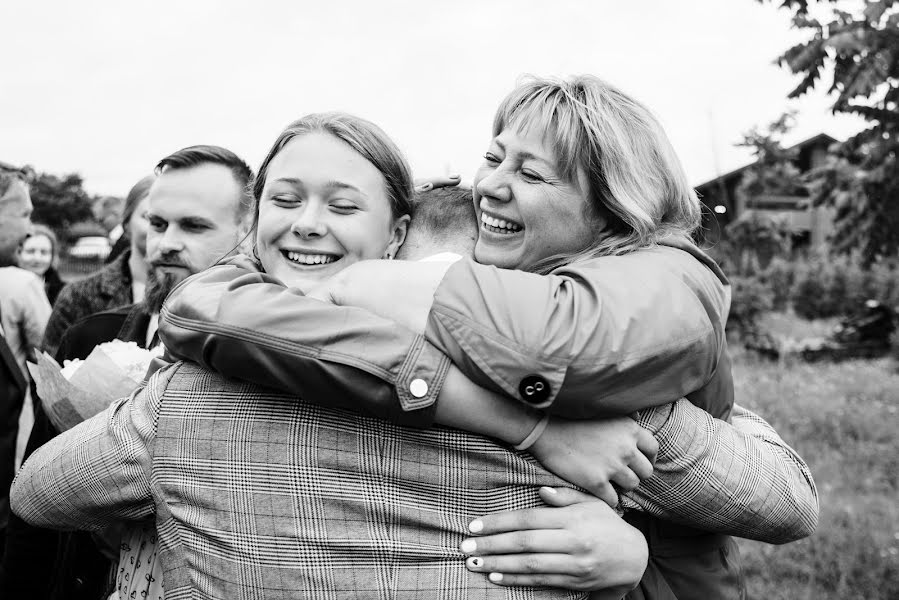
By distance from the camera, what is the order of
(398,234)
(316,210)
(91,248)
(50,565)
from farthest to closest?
(91,248), (50,565), (398,234), (316,210)

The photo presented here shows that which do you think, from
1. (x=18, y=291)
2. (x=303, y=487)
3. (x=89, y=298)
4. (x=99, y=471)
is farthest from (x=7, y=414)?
(x=303, y=487)

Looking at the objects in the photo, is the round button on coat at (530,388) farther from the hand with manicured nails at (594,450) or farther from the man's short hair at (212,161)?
the man's short hair at (212,161)

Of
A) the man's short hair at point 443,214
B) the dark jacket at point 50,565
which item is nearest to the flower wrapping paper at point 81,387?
the dark jacket at point 50,565

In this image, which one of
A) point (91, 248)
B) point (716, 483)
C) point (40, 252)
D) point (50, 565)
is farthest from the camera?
point (91, 248)

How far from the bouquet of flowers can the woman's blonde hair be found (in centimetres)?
116

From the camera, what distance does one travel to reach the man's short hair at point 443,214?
2086 mm

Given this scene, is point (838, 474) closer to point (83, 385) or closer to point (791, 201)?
point (83, 385)

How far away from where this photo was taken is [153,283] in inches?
103

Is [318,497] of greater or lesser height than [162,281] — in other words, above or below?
above

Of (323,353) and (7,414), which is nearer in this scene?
(323,353)

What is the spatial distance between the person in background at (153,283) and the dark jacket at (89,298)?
865 mm

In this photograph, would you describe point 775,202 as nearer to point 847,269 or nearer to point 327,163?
point 847,269

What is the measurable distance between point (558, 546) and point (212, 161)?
6.07 ft

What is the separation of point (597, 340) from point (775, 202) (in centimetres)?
2412
